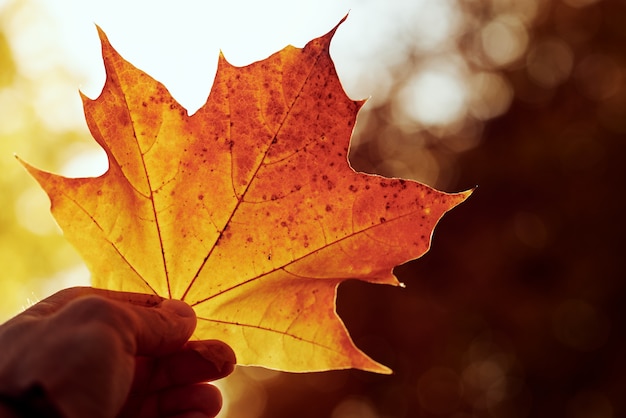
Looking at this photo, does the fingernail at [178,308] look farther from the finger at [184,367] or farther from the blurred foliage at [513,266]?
the blurred foliage at [513,266]

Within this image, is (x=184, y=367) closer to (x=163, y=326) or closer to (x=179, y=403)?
(x=179, y=403)

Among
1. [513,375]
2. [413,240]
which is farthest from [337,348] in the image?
[513,375]

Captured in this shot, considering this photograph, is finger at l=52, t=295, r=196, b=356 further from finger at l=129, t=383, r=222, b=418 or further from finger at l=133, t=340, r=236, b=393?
finger at l=129, t=383, r=222, b=418

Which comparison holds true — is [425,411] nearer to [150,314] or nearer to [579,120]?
[579,120]

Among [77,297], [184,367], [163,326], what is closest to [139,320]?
[163,326]

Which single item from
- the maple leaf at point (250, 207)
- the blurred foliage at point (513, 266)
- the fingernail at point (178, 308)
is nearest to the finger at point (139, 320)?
the fingernail at point (178, 308)

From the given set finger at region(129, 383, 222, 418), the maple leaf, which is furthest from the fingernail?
finger at region(129, 383, 222, 418)

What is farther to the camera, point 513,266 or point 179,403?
point 513,266

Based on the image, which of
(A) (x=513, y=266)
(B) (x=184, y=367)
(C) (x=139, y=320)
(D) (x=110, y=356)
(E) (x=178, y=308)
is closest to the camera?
(D) (x=110, y=356)
